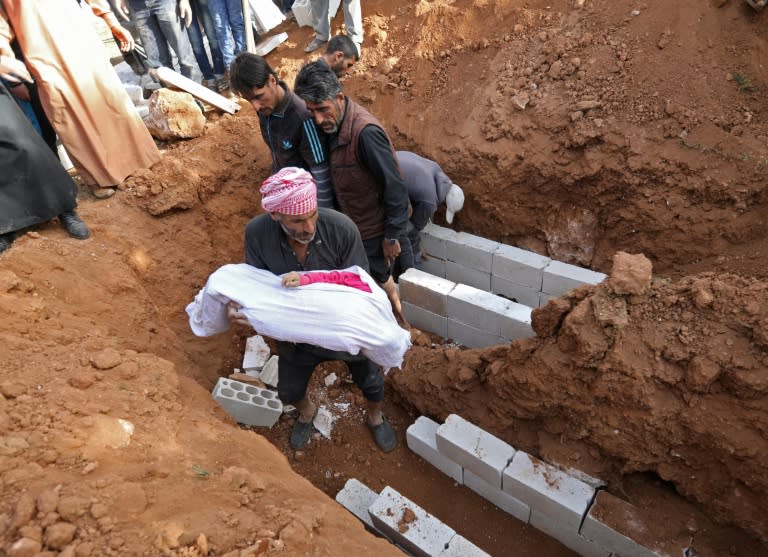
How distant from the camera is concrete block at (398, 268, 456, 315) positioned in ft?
13.8

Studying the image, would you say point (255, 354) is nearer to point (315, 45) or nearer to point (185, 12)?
point (315, 45)

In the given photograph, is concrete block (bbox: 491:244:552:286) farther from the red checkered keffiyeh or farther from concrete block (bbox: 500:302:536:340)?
the red checkered keffiyeh

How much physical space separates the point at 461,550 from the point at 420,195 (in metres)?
2.63

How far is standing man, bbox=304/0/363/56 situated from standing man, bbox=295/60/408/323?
2815 millimetres

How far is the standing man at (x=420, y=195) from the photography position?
4.10m

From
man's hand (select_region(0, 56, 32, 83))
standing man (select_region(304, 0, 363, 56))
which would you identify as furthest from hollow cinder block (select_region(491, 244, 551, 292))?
man's hand (select_region(0, 56, 32, 83))

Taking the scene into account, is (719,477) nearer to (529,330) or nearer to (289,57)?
(529,330)

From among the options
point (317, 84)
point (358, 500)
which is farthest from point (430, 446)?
point (317, 84)

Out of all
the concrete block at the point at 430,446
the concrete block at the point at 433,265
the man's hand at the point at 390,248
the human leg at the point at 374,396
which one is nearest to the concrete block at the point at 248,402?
the human leg at the point at 374,396

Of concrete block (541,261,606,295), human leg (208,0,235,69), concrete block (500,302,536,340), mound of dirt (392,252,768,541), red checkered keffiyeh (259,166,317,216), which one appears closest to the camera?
red checkered keffiyeh (259,166,317,216)

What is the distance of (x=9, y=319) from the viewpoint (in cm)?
279

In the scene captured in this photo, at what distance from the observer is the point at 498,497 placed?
3.23 meters

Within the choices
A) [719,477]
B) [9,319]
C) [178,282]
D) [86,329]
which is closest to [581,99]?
[719,477]

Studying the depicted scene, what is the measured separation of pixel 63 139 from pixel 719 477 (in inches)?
208
